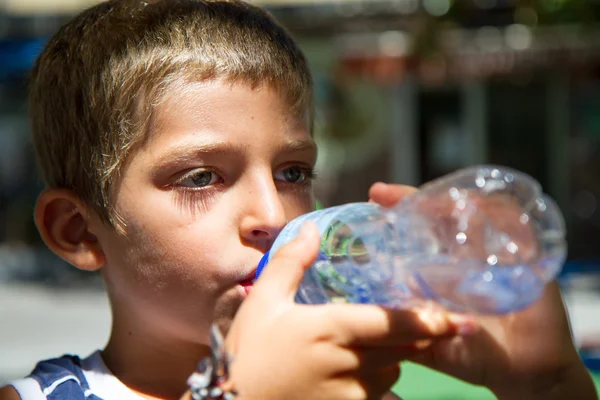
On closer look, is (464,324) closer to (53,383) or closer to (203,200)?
(203,200)

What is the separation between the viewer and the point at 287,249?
135 cm

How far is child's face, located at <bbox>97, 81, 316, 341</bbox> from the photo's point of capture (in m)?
1.66

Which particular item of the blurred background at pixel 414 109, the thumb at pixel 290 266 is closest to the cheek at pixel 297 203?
the thumb at pixel 290 266

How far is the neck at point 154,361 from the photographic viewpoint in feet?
6.24

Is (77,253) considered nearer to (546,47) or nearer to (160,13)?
(160,13)

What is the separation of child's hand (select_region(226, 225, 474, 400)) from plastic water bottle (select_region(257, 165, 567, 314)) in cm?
8

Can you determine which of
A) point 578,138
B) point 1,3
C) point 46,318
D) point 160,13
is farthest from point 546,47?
point 160,13

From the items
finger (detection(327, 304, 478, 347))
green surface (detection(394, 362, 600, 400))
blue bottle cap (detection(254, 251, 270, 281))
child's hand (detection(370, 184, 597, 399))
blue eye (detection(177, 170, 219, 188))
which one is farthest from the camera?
green surface (detection(394, 362, 600, 400))

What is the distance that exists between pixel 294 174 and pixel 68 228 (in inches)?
22.9

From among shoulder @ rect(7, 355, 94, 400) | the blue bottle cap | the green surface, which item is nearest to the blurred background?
the green surface

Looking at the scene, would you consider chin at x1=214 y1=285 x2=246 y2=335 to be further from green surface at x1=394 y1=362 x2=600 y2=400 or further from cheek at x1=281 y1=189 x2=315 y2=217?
green surface at x1=394 y1=362 x2=600 y2=400

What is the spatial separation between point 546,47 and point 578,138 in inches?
96.3

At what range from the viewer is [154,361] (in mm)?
1917

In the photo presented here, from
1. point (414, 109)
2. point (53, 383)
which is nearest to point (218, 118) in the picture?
point (53, 383)
